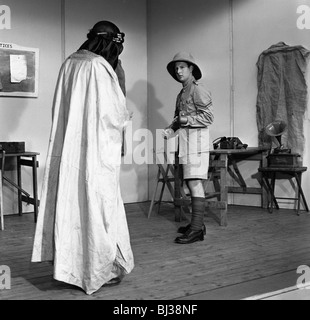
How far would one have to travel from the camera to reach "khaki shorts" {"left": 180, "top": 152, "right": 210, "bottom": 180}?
4789mm

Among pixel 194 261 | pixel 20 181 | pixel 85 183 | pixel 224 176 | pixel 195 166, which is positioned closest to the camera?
pixel 85 183

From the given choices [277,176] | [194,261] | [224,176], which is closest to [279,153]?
[277,176]

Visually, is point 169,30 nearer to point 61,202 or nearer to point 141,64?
point 141,64

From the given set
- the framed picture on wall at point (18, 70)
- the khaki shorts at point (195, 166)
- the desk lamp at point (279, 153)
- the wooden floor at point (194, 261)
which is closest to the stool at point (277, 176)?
the desk lamp at point (279, 153)

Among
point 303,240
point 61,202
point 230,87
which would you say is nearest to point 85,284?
point 61,202

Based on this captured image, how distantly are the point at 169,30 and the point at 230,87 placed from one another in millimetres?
1442

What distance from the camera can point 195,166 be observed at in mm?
4801

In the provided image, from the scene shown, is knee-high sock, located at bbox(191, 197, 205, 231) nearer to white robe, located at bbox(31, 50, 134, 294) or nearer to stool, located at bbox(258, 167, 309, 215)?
white robe, located at bbox(31, 50, 134, 294)

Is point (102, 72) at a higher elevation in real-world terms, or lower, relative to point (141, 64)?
lower

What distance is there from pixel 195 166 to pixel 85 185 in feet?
5.95

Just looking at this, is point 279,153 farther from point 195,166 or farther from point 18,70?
point 18,70

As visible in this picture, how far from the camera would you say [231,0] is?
702 cm

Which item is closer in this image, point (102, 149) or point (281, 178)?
point (102, 149)

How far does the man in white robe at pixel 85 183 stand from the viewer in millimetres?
3146
